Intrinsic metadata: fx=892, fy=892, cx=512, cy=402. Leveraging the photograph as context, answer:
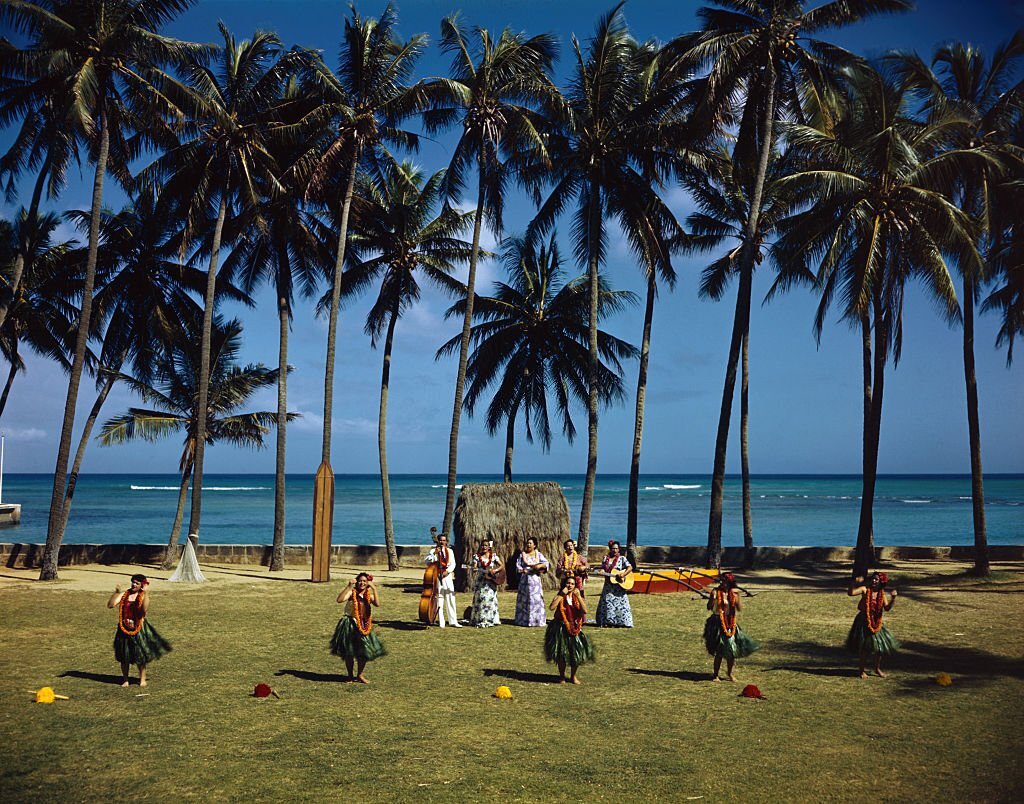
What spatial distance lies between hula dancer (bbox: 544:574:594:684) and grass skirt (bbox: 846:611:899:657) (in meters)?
3.58

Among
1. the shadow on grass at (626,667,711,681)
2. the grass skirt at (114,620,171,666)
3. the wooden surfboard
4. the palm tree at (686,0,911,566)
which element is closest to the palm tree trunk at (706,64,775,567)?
the palm tree at (686,0,911,566)

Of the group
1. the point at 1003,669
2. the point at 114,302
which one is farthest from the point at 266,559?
the point at 1003,669

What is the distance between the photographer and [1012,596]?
19703mm

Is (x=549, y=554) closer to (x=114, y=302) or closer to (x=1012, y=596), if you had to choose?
(x=1012, y=596)

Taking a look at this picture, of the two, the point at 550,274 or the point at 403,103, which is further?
the point at 550,274

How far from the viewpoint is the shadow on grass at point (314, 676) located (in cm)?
1181

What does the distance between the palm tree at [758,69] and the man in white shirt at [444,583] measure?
9.00m

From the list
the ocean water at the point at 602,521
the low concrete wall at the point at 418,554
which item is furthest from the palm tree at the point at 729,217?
the ocean water at the point at 602,521

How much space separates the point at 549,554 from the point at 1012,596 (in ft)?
33.7

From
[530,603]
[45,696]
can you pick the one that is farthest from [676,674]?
[45,696]

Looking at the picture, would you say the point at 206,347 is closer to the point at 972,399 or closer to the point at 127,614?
the point at 127,614

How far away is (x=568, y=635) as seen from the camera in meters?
11.6

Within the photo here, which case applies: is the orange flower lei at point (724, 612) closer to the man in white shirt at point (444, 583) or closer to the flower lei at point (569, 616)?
the flower lei at point (569, 616)

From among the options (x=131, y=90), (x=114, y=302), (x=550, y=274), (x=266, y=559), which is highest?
(x=131, y=90)
